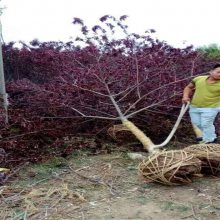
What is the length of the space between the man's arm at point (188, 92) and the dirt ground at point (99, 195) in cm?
114

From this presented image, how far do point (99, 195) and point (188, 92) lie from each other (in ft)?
7.04

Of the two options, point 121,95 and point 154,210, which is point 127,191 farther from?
point 121,95

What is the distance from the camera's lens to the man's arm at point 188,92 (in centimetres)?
549

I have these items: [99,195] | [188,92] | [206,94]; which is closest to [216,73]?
[206,94]

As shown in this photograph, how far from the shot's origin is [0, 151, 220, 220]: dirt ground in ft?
11.8

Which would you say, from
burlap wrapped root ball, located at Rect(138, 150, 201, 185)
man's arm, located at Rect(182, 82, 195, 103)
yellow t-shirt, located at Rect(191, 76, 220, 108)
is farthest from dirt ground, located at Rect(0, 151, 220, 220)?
yellow t-shirt, located at Rect(191, 76, 220, 108)

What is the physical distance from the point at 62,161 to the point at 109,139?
41.4 inches

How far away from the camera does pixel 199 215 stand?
350 centimetres

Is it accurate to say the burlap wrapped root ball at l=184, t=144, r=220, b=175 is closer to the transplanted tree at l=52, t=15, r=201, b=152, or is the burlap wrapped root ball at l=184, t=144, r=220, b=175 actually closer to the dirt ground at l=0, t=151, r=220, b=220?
the dirt ground at l=0, t=151, r=220, b=220

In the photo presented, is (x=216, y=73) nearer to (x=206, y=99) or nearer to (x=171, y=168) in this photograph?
(x=206, y=99)

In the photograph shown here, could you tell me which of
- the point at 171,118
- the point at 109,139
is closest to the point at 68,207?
the point at 109,139

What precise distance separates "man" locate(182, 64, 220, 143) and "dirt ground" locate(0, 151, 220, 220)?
3.80 feet

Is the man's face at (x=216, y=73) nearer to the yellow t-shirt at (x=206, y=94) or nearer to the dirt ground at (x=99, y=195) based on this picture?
the yellow t-shirt at (x=206, y=94)

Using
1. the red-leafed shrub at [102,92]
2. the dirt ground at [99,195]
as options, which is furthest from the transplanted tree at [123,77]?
the dirt ground at [99,195]
